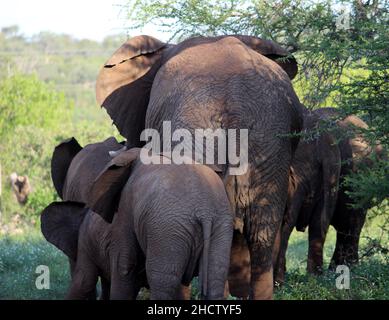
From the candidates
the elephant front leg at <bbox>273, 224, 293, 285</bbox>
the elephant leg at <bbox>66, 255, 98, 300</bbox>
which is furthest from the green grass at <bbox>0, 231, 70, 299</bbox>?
the elephant front leg at <bbox>273, 224, 293, 285</bbox>

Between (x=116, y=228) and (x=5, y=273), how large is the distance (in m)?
4.03

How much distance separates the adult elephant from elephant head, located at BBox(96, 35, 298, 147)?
0.85 feet

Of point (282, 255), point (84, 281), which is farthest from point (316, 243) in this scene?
point (84, 281)

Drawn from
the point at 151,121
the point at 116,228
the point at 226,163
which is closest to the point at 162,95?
the point at 151,121

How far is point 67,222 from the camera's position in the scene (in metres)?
7.99

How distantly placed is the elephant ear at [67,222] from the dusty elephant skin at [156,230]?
40cm

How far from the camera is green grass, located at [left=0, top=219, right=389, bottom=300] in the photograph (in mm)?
8195

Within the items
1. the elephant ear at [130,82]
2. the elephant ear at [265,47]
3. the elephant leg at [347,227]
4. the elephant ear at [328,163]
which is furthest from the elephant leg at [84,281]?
the elephant leg at [347,227]

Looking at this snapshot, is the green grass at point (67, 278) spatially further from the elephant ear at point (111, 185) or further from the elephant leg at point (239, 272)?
the elephant ear at point (111, 185)

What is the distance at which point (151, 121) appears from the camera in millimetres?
7770

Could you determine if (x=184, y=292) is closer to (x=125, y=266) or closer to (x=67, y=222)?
(x=125, y=266)

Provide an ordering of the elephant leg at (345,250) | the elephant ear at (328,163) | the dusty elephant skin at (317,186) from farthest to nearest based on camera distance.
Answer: the elephant leg at (345,250)
the elephant ear at (328,163)
the dusty elephant skin at (317,186)

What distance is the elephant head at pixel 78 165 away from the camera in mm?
8781
